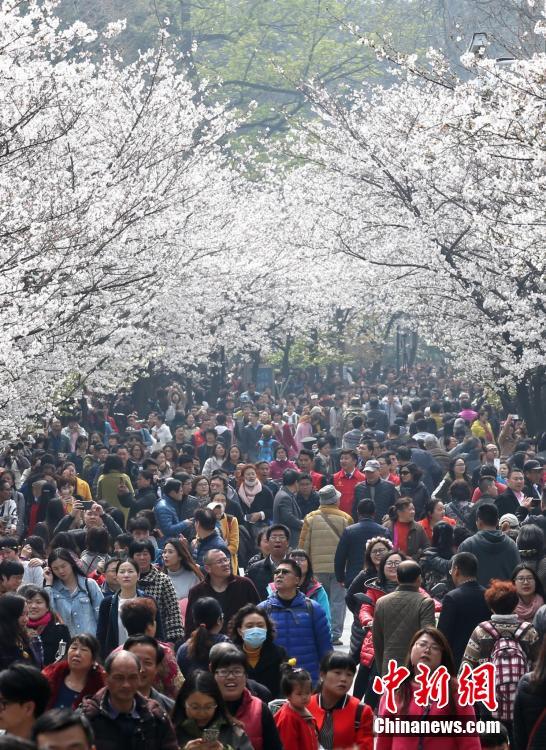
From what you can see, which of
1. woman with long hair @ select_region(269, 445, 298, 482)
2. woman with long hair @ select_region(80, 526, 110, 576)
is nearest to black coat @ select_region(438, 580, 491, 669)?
woman with long hair @ select_region(80, 526, 110, 576)

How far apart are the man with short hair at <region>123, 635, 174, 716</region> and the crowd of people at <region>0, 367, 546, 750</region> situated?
13 millimetres

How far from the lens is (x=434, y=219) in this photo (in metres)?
23.7

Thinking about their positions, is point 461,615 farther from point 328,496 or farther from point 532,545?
point 328,496

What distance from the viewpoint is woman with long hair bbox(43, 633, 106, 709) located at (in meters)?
7.22

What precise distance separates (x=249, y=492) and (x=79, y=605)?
243 inches

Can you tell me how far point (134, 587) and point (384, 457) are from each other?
318 inches

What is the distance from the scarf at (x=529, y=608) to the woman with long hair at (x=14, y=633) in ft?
10.4

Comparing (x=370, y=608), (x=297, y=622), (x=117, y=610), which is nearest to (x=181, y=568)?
Result: (x=117, y=610)

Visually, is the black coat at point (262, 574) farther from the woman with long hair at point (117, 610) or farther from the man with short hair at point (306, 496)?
the man with short hair at point (306, 496)

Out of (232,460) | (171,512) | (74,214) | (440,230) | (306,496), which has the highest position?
(440,230)

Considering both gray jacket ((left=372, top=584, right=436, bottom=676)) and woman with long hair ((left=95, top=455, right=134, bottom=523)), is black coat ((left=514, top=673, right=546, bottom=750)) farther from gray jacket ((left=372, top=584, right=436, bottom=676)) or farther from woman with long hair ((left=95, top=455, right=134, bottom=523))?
woman with long hair ((left=95, top=455, right=134, bottom=523))

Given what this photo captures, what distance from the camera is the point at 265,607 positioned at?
9062 millimetres

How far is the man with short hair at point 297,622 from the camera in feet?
29.5

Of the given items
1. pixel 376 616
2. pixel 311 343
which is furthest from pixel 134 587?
pixel 311 343
